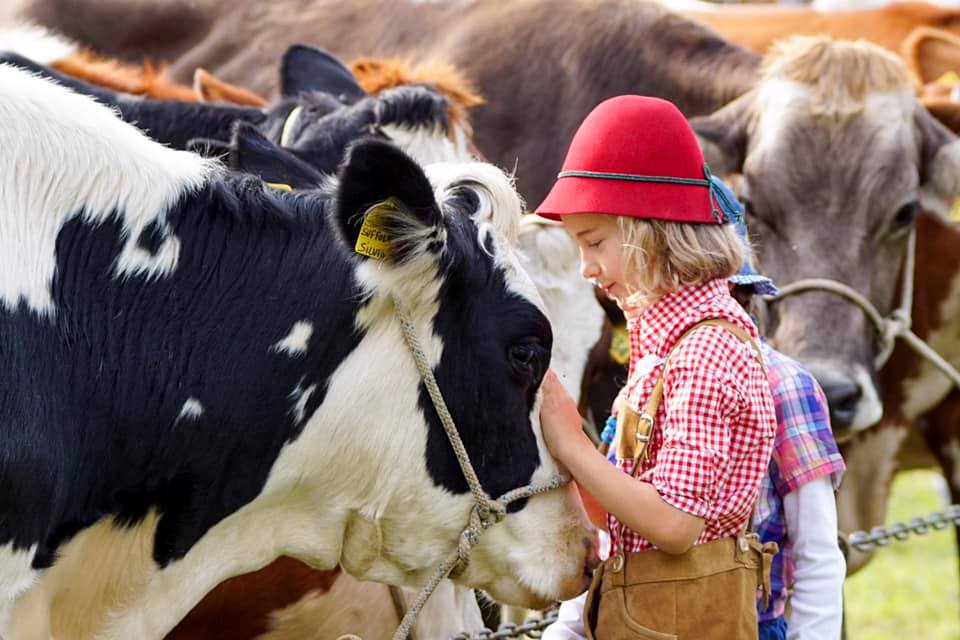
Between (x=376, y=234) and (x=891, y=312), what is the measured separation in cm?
297

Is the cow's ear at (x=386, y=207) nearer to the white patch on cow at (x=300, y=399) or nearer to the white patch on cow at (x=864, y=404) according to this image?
the white patch on cow at (x=300, y=399)

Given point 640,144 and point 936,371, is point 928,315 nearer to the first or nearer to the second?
point 936,371

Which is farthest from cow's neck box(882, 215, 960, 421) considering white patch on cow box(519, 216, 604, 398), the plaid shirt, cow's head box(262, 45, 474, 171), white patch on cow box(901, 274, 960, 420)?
the plaid shirt

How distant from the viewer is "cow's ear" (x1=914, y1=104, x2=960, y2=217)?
4836 mm

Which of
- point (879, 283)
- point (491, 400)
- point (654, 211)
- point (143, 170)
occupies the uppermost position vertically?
point (143, 170)

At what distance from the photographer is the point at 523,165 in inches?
213

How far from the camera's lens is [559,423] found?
8.52ft

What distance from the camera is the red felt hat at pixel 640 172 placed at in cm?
257

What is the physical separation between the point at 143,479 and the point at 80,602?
11.1 inches

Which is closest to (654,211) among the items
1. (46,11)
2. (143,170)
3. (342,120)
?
(143,170)

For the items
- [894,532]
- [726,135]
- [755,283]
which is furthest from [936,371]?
[755,283]

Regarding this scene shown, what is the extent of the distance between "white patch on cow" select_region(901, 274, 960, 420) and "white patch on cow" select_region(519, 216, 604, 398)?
199cm

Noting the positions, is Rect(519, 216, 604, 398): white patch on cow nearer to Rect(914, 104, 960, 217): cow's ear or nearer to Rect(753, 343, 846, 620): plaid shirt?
Rect(753, 343, 846, 620): plaid shirt

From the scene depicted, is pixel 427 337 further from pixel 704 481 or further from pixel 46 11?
pixel 46 11
